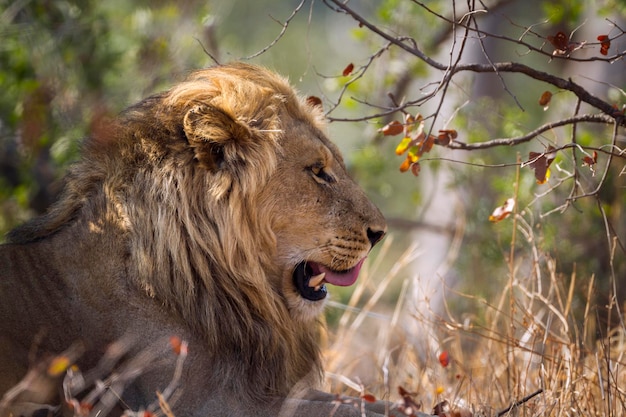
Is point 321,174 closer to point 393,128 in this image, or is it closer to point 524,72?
point 393,128

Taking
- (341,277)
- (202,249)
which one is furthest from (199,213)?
(341,277)

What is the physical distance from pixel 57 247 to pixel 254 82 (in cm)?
119

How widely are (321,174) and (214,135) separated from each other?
60cm

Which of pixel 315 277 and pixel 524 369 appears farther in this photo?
pixel 524 369

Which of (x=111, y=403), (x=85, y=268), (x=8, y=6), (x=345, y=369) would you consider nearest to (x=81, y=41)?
(x=8, y=6)

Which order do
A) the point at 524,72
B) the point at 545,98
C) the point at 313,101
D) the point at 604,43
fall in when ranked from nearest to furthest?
the point at 604,43
the point at 524,72
the point at 545,98
the point at 313,101

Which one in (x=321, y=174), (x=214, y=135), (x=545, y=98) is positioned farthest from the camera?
(x=321, y=174)

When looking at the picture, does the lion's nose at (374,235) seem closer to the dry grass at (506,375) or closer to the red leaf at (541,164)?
the dry grass at (506,375)

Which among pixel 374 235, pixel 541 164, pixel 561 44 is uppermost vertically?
pixel 561 44

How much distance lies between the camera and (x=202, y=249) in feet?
12.0

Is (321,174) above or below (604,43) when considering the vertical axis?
below

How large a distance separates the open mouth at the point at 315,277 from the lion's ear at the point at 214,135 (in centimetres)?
66

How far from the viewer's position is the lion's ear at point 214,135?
141 inches

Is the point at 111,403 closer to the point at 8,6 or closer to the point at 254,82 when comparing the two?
the point at 254,82
